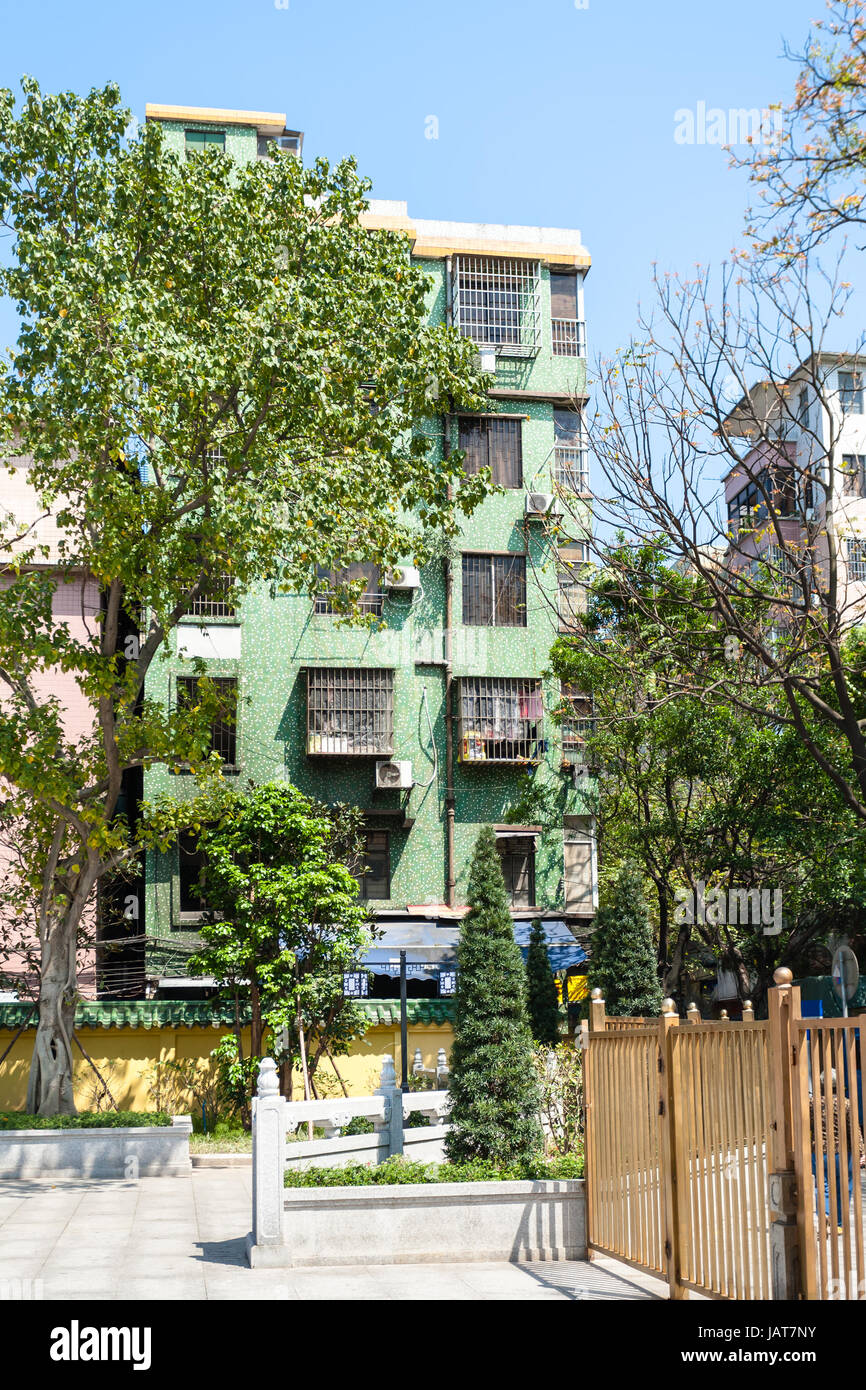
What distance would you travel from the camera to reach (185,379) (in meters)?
14.6

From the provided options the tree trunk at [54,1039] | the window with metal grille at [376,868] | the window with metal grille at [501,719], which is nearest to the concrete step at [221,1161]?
the tree trunk at [54,1039]

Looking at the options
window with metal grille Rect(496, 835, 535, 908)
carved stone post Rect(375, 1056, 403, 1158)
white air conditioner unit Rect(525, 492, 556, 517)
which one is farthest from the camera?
white air conditioner unit Rect(525, 492, 556, 517)

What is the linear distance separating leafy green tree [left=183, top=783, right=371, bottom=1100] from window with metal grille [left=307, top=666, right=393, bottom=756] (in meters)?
4.06

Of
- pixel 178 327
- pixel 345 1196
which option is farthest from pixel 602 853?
pixel 345 1196

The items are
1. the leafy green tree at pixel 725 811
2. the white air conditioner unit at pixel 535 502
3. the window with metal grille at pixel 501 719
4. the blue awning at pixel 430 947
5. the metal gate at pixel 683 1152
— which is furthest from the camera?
the white air conditioner unit at pixel 535 502

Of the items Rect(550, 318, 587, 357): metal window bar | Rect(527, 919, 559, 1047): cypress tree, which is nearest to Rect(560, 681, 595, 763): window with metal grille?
Rect(527, 919, 559, 1047): cypress tree

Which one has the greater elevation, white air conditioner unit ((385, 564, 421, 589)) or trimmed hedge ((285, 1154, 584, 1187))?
white air conditioner unit ((385, 564, 421, 589))

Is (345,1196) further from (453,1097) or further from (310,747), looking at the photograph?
(310,747)

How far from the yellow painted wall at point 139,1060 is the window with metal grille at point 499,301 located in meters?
15.4

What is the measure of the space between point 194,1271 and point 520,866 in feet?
61.4

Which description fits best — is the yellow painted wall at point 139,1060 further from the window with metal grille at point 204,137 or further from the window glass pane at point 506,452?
the window with metal grille at point 204,137

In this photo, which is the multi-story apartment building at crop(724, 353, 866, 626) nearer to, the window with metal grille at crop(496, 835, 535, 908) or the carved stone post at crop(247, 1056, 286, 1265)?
the carved stone post at crop(247, 1056, 286, 1265)

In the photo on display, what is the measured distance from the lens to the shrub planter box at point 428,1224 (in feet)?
31.3

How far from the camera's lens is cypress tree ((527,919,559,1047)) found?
74.3ft
